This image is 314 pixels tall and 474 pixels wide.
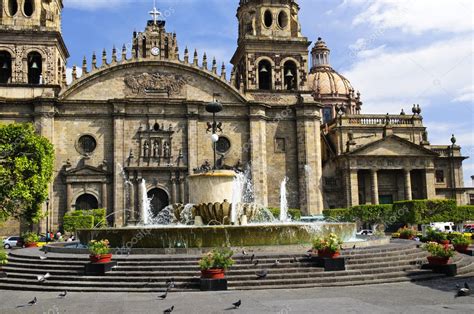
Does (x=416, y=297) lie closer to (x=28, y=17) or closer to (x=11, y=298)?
(x=11, y=298)

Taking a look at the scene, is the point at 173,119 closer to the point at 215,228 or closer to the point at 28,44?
the point at 28,44

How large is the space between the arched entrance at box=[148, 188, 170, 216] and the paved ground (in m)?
28.2

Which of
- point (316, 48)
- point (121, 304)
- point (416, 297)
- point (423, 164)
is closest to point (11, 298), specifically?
point (121, 304)

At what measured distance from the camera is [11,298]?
1413cm

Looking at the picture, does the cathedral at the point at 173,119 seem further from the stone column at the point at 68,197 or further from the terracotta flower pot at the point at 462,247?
the terracotta flower pot at the point at 462,247

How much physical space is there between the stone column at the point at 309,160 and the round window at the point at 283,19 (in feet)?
29.0

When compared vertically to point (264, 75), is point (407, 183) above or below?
below

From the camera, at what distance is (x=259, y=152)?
44.6 m

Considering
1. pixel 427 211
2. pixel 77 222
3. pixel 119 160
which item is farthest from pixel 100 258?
pixel 427 211

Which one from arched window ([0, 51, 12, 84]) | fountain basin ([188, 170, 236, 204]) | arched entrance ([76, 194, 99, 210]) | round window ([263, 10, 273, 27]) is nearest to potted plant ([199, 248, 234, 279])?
fountain basin ([188, 170, 236, 204])

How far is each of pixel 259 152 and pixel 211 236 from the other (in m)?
27.7

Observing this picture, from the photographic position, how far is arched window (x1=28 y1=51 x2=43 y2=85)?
4368 centimetres

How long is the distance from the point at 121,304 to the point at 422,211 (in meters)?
33.5

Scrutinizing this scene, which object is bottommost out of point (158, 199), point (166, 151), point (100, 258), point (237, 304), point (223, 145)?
point (237, 304)
